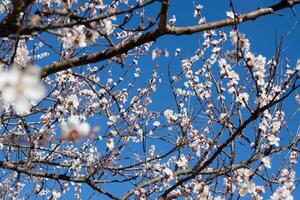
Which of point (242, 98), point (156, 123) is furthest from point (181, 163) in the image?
point (156, 123)

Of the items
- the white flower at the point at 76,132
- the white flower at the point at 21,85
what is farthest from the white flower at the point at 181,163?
the white flower at the point at 21,85

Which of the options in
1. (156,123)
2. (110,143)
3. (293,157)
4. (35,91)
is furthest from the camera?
(156,123)

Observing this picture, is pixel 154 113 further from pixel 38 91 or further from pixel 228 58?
pixel 38 91

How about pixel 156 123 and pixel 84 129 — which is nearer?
pixel 84 129

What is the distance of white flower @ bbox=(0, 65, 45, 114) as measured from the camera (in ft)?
4.19

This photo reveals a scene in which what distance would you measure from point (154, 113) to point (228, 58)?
2832 millimetres

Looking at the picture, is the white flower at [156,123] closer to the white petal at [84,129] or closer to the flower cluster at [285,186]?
the flower cluster at [285,186]

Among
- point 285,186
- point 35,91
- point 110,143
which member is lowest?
point 35,91

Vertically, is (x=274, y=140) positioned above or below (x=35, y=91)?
above

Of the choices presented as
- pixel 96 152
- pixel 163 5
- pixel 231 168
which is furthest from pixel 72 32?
pixel 96 152

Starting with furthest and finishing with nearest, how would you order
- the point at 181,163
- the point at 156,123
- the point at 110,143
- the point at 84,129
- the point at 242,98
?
the point at 156,123
the point at 110,143
the point at 181,163
the point at 242,98
the point at 84,129

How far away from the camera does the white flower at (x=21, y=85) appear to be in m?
1.28

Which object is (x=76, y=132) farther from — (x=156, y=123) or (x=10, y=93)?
(x=156, y=123)

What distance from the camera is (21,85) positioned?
1312 mm
